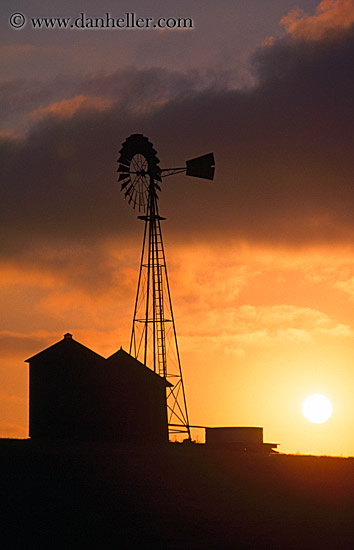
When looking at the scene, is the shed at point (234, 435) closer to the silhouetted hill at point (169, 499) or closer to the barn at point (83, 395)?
the barn at point (83, 395)

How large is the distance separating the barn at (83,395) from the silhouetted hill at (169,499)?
18.5 ft

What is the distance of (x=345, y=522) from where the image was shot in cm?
2953

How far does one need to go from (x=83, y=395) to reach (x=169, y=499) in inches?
732

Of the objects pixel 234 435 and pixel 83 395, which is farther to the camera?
pixel 234 435

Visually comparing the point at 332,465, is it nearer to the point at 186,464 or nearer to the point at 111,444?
the point at 186,464

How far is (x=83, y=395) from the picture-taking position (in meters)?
49.4

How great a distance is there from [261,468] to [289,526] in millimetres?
11013

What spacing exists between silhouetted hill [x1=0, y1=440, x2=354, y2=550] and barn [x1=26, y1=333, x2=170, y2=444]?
18.5 ft

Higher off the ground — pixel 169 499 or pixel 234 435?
pixel 234 435

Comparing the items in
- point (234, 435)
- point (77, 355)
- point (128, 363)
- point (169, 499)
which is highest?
point (77, 355)

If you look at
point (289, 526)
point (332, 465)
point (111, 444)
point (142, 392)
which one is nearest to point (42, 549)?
point (289, 526)

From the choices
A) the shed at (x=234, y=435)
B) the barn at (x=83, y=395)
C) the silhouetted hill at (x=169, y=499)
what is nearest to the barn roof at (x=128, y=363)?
the barn at (x=83, y=395)

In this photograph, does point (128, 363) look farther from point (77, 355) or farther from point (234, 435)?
point (234, 435)

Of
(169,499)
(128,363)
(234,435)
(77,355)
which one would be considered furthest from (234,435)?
(169,499)
